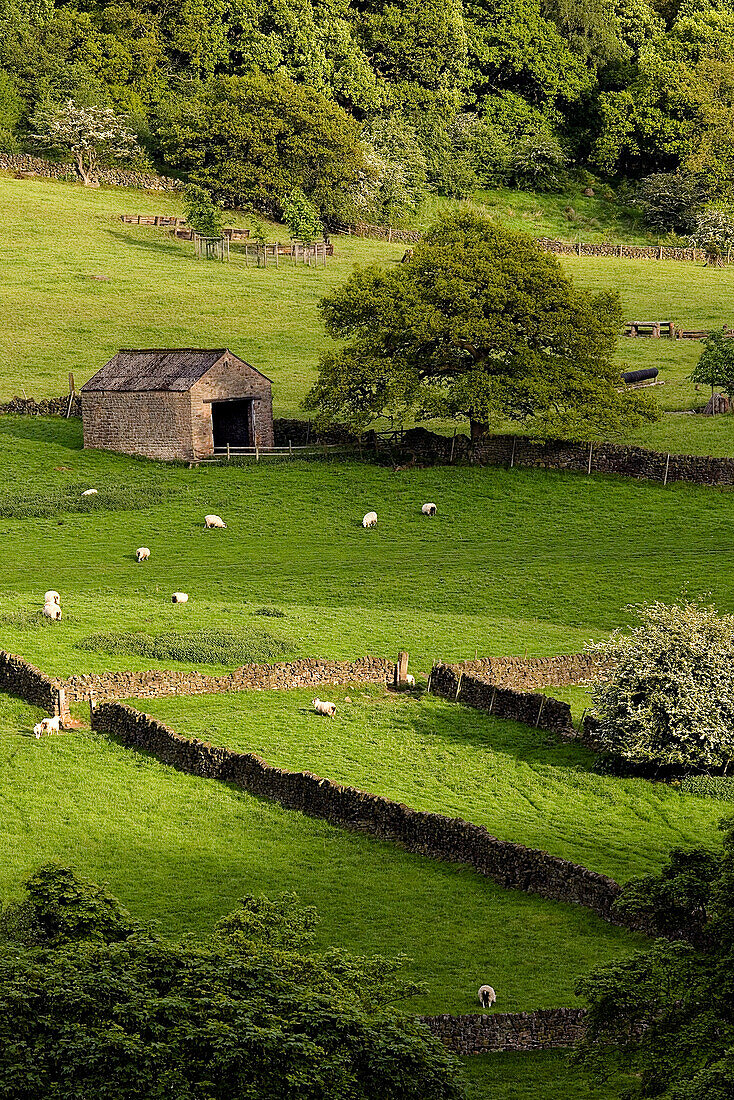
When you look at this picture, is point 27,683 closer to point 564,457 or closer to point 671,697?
point 671,697

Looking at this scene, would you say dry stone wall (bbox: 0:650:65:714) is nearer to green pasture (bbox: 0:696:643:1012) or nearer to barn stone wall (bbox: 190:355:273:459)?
green pasture (bbox: 0:696:643:1012)

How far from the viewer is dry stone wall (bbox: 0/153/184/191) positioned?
116 metres

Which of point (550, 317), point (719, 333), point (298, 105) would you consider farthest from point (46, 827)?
point (298, 105)

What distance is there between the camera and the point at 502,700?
39.8m

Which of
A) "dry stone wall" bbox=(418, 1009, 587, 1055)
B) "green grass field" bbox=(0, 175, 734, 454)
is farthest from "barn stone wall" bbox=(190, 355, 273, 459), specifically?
"dry stone wall" bbox=(418, 1009, 587, 1055)

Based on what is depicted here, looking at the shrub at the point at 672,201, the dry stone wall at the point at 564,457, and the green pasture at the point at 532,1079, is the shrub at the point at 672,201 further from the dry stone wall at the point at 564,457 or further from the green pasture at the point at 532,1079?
the green pasture at the point at 532,1079

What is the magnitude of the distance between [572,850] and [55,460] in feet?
126

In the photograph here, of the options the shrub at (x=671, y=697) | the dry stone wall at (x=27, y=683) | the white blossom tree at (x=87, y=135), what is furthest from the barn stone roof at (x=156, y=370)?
the white blossom tree at (x=87, y=135)

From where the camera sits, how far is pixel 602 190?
132250 millimetres

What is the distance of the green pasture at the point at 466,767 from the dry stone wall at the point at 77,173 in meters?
81.6

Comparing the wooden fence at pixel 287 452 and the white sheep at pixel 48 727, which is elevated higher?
the wooden fence at pixel 287 452

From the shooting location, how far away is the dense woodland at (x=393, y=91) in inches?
4343

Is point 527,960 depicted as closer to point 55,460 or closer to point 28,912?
point 28,912

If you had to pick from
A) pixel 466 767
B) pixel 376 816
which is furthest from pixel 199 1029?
pixel 466 767
